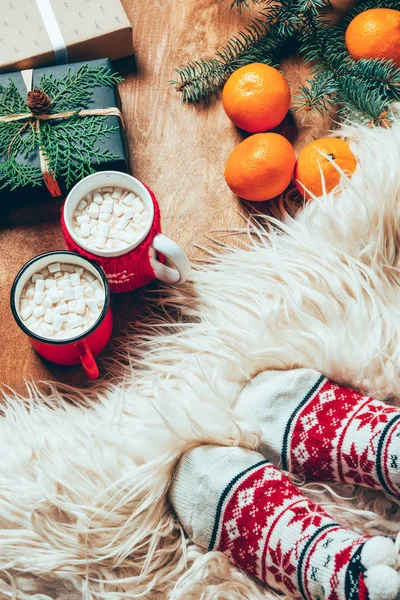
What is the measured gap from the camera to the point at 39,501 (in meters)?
0.72

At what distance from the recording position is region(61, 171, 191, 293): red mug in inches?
28.4

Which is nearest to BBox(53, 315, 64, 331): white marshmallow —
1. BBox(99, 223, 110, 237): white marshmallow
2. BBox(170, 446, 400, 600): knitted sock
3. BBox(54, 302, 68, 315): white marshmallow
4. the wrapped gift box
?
BBox(54, 302, 68, 315): white marshmallow

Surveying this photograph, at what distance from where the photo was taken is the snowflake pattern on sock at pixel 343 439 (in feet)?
2.35

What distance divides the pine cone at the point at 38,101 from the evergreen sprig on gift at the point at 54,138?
0.02 metres

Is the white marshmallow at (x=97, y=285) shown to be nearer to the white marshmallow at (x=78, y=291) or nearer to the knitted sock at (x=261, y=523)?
the white marshmallow at (x=78, y=291)

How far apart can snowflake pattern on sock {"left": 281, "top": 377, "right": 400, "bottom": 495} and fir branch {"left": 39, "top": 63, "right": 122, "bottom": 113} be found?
464 mm

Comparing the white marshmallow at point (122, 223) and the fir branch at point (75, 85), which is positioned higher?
the fir branch at point (75, 85)

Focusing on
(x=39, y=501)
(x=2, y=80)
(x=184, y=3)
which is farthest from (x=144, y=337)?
(x=184, y=3)

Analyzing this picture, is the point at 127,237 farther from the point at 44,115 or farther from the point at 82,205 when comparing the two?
the point at 44,115

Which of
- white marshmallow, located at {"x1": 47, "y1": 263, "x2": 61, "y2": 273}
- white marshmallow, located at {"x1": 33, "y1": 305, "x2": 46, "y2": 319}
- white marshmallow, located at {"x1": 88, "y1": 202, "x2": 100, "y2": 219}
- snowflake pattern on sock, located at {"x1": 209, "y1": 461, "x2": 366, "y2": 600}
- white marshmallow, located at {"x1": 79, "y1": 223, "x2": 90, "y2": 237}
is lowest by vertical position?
snowflake pattern on sock, located at {"x1": 209, "y1": 461, "x2": 366, "y2": 600}

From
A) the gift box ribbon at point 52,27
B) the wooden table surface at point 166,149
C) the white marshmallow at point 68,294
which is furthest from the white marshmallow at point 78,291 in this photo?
the gift box ribbon at point 52,27

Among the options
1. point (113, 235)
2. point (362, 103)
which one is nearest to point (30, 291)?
point (113, 235)

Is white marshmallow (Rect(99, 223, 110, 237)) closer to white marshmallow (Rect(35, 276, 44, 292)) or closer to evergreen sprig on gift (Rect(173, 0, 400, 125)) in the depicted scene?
white marshmallow (Rect(35, 276, 44, 292))

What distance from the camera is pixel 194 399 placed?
759 mm
